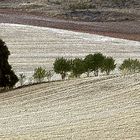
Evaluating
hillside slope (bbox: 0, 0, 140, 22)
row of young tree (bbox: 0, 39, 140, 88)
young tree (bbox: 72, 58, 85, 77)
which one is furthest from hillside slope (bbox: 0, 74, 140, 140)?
hillside slope (bbox: 0, 0, 140, 22)

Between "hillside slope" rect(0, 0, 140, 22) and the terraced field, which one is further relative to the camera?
"hillside slope" rect(0, 0, 140, 22)

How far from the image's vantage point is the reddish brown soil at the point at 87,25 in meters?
47.3

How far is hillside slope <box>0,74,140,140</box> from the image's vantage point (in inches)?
575

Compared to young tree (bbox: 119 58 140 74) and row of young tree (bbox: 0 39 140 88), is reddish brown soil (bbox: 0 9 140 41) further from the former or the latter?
row of young tree (bbox: 0 39 140 88)

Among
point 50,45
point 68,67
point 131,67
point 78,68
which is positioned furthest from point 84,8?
point 78,68

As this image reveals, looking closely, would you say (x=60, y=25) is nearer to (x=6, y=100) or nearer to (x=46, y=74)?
(x=46, y=74)

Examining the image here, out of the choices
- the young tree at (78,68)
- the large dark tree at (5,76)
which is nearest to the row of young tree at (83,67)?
the young tree at (78,68)

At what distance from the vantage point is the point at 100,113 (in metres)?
17.1

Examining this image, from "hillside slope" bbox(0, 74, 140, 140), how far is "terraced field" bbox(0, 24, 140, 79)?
389 inches

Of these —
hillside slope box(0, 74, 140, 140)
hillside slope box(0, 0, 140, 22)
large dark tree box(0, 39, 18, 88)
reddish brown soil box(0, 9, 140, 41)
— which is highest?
hillside slope box(0, 0, 140, 22)

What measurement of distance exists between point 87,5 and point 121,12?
4461 millimetres

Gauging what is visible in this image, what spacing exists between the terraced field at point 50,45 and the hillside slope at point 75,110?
9884 mm

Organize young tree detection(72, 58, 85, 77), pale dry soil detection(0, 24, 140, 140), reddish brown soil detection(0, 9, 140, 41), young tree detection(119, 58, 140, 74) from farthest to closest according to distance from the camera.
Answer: reddish brown soil detection(0, 9, 140, 41), young tree detection(119, 58, 140, 74), young tree detection(72, 58, 85, 77), pale dry soil detection(0, 24, 140, 140)

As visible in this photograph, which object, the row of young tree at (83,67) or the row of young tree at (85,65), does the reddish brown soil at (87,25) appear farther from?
the row of young tree at (85,65)
